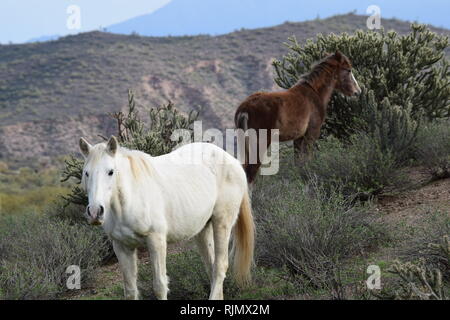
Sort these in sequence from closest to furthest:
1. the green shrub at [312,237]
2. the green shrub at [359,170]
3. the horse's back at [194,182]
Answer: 1. the horse's back at [194,182]
2. the green shrub at [312,237]
3. the green shrub at [359,170]

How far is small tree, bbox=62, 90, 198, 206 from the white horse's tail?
379 cm

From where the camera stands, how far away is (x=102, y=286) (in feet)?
25.4

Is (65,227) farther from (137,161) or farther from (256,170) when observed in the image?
(137,161)

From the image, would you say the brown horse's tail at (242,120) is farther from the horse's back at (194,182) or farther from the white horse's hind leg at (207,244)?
the white horse's hind leg at (207,244)

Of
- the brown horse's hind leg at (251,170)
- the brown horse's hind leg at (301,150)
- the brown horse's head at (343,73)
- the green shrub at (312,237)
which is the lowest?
the green shrub at (312,237)

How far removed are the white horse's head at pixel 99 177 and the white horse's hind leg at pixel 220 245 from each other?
4.06ft

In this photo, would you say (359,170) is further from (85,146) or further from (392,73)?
(85,146)

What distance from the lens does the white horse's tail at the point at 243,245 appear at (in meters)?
6.20

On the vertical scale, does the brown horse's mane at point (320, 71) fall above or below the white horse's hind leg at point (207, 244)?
above

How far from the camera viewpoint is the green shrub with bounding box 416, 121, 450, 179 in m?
Answer: 9.63

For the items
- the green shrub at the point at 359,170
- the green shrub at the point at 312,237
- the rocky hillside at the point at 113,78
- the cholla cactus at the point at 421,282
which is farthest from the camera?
the rocky hillside at the point at 113,78

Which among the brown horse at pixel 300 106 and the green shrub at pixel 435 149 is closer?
the brown horse at pixel 300 106

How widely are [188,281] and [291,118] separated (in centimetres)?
404

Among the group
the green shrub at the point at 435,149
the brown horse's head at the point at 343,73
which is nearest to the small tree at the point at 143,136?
the brown horse's head at the point at 343,73
